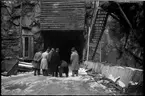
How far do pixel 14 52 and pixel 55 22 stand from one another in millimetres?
4893

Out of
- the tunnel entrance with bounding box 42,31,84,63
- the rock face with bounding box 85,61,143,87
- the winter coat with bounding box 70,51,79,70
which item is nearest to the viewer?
the rock face with bounding box 85,61,143,87

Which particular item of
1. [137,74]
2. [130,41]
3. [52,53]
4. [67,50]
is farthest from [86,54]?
[137,74]

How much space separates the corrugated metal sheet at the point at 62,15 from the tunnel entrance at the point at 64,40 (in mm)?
1161

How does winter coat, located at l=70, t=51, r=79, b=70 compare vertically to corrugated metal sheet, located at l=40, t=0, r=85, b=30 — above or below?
below

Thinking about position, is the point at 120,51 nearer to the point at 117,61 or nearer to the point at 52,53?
the point at 117,61

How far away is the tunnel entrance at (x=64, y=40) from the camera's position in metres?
22.6

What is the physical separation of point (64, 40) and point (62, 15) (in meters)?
5.18

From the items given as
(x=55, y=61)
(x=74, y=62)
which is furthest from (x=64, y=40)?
(x=55, y=61)

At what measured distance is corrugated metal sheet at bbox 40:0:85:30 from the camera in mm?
21016

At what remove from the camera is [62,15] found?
70.2ft

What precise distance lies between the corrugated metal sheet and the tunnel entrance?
116 cm

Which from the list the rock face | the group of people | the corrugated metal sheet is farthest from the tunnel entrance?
the rock face

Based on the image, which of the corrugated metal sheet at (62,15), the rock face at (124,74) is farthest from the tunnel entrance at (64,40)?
the rock face at (124,74)

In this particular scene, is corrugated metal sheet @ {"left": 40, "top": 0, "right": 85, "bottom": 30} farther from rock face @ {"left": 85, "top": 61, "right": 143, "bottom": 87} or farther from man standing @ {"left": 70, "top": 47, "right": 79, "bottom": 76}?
rock face @ {"left": 85, "top": 61, "right": 143, "bottom": 87}
